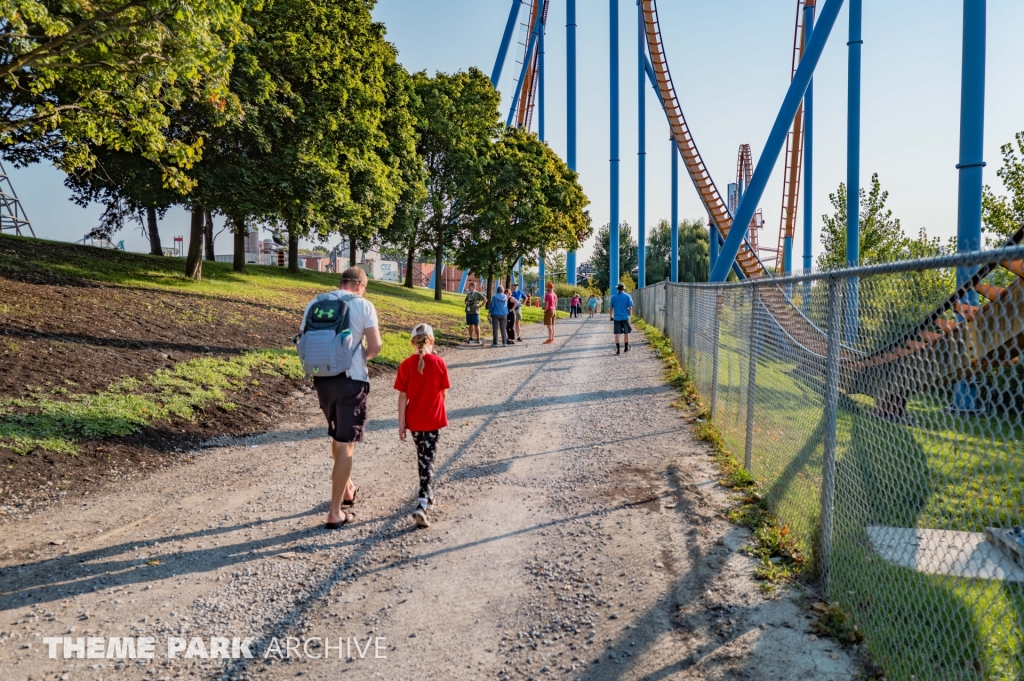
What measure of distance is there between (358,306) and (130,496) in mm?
2633

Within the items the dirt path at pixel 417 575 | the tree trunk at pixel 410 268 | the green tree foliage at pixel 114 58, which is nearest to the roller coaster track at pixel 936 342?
the dirt path at pixel 417 575

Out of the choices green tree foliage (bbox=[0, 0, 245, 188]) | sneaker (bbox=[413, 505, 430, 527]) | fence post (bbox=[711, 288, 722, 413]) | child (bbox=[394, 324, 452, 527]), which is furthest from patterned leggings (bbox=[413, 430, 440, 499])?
green tree foliage (bbox=[0, 0, 245, 188])

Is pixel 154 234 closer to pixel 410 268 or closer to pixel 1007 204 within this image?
pixel 410 268

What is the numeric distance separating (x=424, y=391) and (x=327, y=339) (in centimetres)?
82

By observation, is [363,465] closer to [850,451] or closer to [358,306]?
[358,306]

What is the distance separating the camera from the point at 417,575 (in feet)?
15.0

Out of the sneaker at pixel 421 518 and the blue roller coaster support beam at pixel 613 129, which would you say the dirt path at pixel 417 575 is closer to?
the sneaker at pixel 421 518

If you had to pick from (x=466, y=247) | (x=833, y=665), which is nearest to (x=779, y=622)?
(x=833, y=665)

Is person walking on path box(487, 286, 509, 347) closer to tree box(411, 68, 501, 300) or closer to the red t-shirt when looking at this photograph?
the red t-shirt

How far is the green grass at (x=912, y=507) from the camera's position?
9.58ft

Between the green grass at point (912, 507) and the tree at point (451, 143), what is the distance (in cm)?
3208

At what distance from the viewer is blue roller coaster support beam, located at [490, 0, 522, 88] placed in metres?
46.9

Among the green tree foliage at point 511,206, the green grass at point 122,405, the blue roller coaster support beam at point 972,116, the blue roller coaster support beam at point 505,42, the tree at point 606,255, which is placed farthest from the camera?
the tree at point 606,255

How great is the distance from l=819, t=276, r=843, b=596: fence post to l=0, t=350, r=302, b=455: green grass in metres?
6.26
